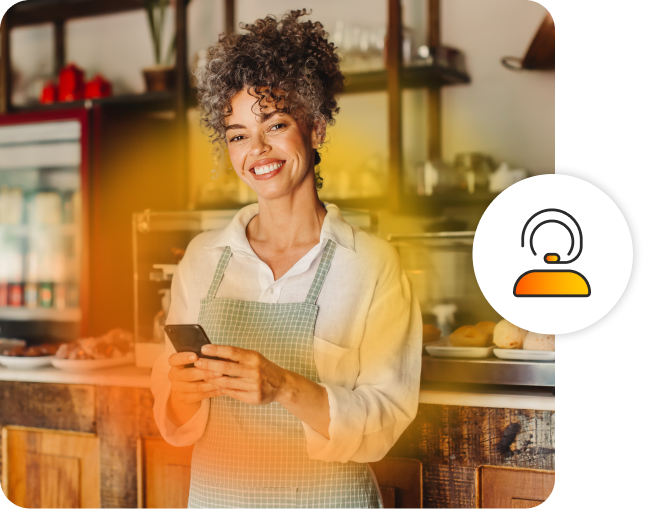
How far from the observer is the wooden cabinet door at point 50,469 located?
5.65 feet

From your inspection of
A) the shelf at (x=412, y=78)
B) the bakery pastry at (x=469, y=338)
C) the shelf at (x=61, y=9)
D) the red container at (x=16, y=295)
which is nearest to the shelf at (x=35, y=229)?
the red container at (x=16, y=295)

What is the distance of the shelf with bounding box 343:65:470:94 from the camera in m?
1.96

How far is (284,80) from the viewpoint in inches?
45.7

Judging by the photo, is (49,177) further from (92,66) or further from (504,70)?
(504,70)

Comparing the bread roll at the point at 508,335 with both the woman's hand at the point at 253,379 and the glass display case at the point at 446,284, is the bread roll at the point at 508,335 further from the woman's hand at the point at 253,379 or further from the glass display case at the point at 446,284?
the woman's hand at the point at 253,379

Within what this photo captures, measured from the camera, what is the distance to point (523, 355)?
4.75ft

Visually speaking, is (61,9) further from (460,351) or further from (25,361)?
(460,351)

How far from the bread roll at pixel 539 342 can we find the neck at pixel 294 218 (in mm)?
572

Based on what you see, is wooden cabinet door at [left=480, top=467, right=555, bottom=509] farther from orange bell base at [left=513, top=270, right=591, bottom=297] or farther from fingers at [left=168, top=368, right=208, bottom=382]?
fingers at [left=168, top=368, right=208, bottom=382]

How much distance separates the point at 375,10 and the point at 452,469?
4.88ft

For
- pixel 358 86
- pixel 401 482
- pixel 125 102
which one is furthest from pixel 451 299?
pixel 125 102

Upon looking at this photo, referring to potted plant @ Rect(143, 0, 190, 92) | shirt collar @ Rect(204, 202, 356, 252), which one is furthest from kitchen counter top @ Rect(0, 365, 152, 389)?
potted plant @ Rect(143, 0, 190, 92)

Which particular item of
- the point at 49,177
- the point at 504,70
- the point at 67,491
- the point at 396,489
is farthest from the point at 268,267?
the point at 49,177

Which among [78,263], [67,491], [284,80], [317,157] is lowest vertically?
[67,491]
